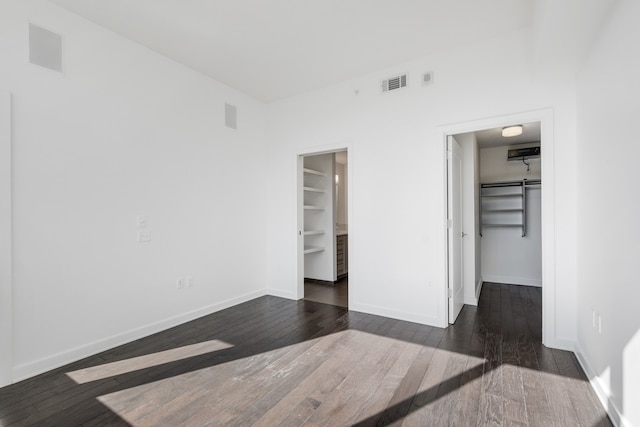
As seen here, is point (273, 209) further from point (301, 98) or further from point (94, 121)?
point (94, 121)

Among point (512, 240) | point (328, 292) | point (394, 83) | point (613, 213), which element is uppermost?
point (394, 83)

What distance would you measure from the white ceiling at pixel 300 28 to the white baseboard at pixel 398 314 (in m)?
2.91

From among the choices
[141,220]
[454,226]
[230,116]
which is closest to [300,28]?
[230,116]

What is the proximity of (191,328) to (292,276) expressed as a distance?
5.07ft

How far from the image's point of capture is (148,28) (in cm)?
288

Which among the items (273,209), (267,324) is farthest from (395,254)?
(273,209)

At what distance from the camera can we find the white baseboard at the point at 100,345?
2340mm

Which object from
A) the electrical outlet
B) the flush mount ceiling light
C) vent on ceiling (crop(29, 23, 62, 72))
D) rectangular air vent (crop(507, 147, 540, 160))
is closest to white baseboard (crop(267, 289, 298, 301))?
the electrical outlet

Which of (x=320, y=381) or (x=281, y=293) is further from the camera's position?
(x=281, y=293)

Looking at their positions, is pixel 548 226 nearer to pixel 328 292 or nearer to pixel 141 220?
pixel 328 292

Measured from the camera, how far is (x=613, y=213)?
186cm

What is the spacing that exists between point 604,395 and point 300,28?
3.67m

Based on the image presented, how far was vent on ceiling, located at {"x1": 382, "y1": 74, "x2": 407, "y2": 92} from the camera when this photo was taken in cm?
352

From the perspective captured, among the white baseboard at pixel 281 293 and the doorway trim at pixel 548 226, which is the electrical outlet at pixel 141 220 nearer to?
the white baseboard at pixel 281 293
